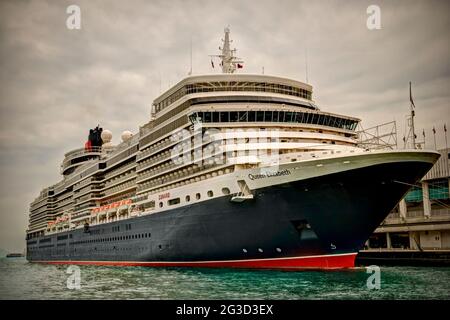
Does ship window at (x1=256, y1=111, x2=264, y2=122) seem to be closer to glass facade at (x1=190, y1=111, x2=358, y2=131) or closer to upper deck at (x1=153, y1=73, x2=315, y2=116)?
glass facade at (x1=190, y1=111, x2=358, y2=131)

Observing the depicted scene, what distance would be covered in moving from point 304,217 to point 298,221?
452 mm

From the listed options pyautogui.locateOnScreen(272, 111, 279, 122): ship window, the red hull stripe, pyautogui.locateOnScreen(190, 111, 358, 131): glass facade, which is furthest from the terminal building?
the red hull stripe

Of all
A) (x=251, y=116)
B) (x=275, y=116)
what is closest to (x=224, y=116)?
(x=251, y=116)

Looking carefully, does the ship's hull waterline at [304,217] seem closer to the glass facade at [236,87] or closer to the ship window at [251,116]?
the ship window at [251,116]

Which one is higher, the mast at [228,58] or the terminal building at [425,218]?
the mast at [228,58]

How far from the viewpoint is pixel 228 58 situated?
37.9 meters

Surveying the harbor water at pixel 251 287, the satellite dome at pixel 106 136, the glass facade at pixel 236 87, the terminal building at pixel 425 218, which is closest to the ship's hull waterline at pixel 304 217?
the harbor water at pixel 251 287

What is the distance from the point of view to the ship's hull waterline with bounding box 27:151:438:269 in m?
23.8

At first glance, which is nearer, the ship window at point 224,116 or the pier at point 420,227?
the ship window at point 224,116

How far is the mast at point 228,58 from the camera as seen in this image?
37969 millimetres

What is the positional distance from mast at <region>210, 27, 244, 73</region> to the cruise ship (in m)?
0.08

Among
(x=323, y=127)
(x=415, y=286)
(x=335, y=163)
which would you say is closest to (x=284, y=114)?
(x=323, y=127)

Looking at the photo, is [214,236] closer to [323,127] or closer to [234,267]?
[234,267]

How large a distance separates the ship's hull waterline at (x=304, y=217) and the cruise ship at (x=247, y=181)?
0.05 meters
